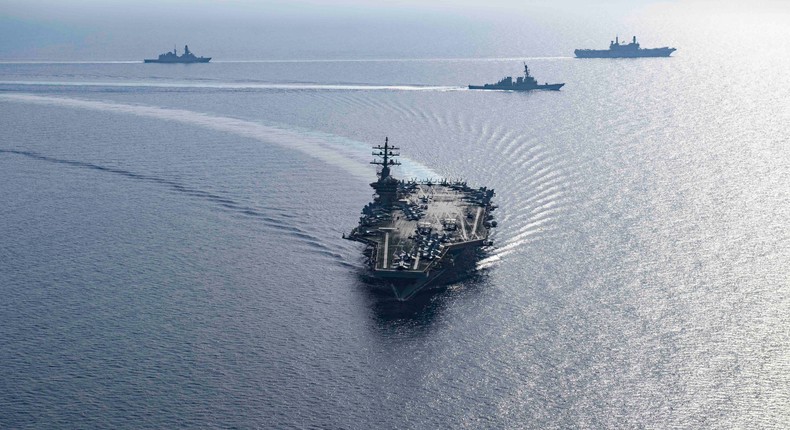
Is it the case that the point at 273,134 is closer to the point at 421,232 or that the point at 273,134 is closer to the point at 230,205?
the point at 230,205

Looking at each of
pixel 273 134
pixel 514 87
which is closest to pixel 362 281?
pixel 273 134

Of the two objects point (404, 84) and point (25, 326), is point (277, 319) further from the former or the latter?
point (404, 84)

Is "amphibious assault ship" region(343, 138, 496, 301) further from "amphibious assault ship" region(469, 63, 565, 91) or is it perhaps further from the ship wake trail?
"amphibious assault ship" region(469, 63, 565, 91)

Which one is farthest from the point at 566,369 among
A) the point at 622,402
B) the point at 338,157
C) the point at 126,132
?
the point at 126,132

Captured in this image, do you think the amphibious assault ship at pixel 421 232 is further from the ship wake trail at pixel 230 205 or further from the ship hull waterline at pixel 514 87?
the ship hull waterline at pixel 514 87

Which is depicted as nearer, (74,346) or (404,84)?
(74,346)

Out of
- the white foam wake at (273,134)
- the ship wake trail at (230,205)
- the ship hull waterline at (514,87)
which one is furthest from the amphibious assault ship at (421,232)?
the ship hull waterline at (514,87)
